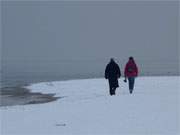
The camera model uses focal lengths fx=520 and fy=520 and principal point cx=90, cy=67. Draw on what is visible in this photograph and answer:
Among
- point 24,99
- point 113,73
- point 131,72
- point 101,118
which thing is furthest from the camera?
point 24,99

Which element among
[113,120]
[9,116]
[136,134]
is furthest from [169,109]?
[9,116]

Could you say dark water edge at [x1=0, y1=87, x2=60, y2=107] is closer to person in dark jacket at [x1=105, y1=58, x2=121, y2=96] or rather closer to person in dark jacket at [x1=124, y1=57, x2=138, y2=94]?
person in dark jacket at [x1=105, y1=58, x2=121, y2=96]

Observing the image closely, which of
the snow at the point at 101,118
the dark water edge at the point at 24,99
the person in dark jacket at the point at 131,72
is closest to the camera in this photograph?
the snow at the point at 101,118

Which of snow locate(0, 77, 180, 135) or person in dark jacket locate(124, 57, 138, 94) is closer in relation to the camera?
snow locate(0, 77, 180, 135)

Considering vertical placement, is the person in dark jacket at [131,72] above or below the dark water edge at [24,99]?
above

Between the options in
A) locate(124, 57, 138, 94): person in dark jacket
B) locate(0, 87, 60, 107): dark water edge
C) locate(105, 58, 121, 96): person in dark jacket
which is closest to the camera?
locate(105, 58, 121, 96): person in dark jacket

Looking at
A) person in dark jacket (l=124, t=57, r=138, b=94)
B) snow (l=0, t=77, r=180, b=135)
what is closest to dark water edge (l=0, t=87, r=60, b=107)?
person in dark jacket (l=124, t=57, r=138, b=94)

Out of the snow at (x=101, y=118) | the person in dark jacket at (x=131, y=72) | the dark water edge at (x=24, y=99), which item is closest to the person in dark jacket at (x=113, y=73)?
the person in dark jacket at (x=131, y=72)

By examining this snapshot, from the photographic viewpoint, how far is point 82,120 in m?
14.1

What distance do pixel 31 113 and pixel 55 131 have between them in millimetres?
3507

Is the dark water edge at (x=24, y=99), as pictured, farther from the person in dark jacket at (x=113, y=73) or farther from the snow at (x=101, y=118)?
the snow at (x=101, y=118)

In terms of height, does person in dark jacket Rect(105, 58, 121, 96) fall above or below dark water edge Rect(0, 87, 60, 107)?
above

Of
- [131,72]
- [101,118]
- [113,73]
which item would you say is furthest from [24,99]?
[101,118]

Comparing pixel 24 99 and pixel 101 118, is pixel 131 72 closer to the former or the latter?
pixel 101 118
